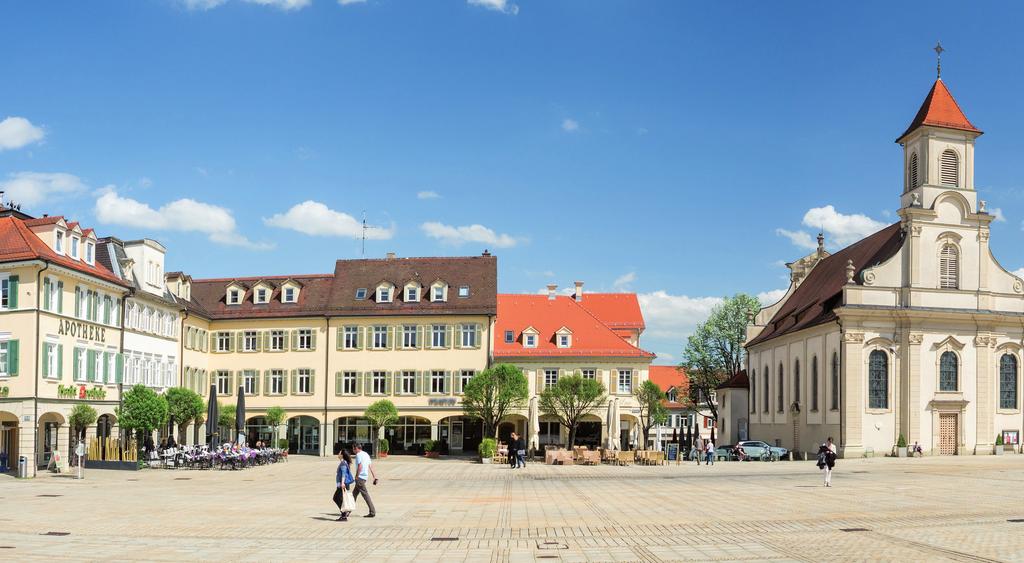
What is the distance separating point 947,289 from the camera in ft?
203

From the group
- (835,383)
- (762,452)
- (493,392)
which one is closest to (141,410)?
(493,392)

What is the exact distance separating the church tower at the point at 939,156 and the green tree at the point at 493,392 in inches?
1016

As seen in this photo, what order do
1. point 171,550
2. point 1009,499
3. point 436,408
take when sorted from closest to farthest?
1. point 171,550
2. point 1009,499
3. point 436,408

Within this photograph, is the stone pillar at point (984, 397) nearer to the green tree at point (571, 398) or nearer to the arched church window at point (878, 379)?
the arched church window at point (878, 379)

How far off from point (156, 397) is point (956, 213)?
1831 inches

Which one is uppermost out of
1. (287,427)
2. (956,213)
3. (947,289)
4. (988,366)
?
(956,213)

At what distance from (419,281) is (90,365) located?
80.4 feet

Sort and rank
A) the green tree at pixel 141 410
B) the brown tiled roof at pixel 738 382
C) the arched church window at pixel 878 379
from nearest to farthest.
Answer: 1. the green tree at pixel 141 410
2. the arched church window at pixel 878 379
3. the brown tiled roof at pixel 738 382

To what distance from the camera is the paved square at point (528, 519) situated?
59.4 feet

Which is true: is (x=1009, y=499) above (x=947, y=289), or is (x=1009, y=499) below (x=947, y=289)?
below

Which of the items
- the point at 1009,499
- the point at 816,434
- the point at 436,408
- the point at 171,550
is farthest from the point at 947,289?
the point at 171,550

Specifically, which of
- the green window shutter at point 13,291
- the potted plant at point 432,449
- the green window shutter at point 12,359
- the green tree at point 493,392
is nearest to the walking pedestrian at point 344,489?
the green window shutter at point 12,359

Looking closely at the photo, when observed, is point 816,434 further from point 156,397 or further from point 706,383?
point 156,397

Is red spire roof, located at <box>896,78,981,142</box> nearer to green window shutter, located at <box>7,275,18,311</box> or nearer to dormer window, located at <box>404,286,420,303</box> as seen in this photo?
dormer window, located at <box>404,286,420,303</box>
